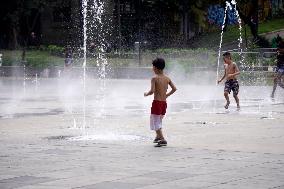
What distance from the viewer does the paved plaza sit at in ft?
31.2

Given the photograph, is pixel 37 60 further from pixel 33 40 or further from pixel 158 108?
pixel 158 108

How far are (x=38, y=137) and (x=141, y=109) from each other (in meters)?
7.88

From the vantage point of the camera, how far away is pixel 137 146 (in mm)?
13078

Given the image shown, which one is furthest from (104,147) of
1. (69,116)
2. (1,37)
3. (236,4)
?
(1,37)

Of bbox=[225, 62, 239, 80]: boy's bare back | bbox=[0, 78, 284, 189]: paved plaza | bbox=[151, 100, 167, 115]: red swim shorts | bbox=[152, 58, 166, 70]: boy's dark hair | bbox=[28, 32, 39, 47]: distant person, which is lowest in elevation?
bbox=[0, 78, 284, 189]: paved plaza

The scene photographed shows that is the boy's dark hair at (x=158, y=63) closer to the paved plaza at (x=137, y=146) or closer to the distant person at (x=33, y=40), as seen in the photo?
the paved plaza at (x=137, y=146)


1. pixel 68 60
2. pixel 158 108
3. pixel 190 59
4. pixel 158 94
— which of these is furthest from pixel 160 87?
pixel 68 60

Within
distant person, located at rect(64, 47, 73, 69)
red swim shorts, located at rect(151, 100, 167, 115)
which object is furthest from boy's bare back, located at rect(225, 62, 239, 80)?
distant person, located at rect(64, 47, 73, 69)

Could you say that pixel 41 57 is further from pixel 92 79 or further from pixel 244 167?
pixel 244 167

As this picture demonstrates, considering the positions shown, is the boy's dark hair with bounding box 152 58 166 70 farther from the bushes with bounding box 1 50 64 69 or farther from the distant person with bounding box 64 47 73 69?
the bushes with bounding box 1 50 64 69

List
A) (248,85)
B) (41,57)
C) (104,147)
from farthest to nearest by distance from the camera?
(41,57) → (248,85) → (104,147)

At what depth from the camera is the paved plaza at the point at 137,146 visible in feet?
31.2

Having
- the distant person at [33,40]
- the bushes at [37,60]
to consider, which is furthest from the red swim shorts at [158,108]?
the distant person at [33,40]

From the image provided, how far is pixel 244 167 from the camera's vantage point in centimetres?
1050
